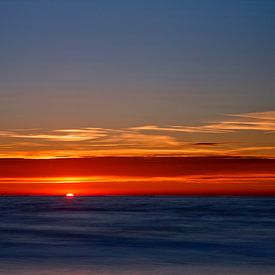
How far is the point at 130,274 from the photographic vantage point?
15.8 meters

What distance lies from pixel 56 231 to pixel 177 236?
5.55 metres

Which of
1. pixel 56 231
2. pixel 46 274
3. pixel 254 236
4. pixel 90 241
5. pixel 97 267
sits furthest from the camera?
pixel 56 231

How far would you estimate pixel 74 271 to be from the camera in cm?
1617

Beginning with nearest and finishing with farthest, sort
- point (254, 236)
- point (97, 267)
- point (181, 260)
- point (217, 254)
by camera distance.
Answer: point (97, 267), point (181, 260), point (217, 254), point (254, 236)

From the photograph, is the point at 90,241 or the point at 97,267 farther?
the point at 90,241

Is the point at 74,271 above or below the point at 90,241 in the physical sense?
below

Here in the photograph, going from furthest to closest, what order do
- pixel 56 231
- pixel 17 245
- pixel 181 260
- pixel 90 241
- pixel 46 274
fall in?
pixel 56 231
pixel 90 241
pixel 17 245
pixel 181 260
pixel 46 274

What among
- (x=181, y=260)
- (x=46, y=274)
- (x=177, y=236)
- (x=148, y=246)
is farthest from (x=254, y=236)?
(x=46, y=274)

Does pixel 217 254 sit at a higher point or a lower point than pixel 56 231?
lower

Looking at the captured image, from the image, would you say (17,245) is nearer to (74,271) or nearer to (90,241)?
(90,241)

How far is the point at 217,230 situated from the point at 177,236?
11.3 ft

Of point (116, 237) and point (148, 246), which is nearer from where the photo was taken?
point (148, 246)

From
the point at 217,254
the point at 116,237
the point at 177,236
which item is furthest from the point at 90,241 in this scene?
the point at 217,254

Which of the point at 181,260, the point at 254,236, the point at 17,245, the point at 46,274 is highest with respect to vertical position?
the point at 254,236
